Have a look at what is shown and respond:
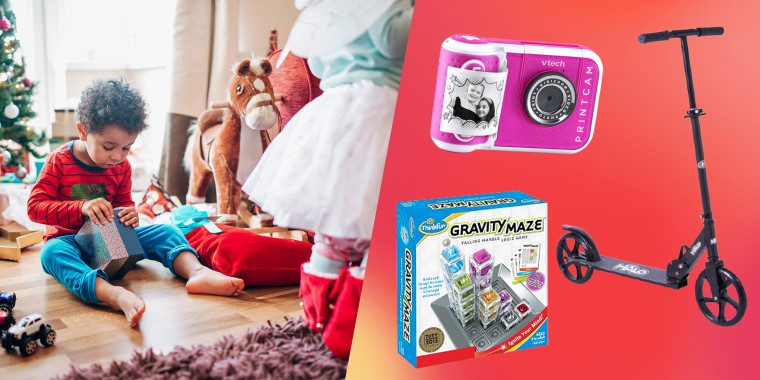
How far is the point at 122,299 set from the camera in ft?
4.34

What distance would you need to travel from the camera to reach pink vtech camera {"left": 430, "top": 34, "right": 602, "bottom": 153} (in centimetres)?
127

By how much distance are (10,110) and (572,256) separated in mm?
983

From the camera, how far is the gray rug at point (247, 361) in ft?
4.20

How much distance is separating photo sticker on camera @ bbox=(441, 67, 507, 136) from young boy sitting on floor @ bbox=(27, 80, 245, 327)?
1.61 feet

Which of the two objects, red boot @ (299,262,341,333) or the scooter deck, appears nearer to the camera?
red boot @ (299,262,341,333)

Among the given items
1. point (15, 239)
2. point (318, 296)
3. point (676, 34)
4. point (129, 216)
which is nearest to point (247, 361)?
point (318, 296)

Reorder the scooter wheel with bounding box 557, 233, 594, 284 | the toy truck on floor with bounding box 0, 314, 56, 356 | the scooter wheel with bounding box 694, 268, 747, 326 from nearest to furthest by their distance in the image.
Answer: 1. the toy truck on floor with bounding box 0, 314, 56, 356
2. the scooter wheel with bounding box 694, 268, 747, 326
3. the scooter wheel with bounding box 557, 233, 594, 284

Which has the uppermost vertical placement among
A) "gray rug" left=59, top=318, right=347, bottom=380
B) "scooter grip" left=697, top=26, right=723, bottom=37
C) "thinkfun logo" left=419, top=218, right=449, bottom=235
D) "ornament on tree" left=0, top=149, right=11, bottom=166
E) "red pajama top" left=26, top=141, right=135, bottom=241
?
"scooter grip" left=697, top=26, right=723, bottom=37

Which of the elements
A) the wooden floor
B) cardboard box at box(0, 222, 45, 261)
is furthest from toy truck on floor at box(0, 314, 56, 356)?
cardboard box at box(0, 222, 45, 261)

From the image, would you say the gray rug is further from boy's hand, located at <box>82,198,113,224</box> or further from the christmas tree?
the christmas tree

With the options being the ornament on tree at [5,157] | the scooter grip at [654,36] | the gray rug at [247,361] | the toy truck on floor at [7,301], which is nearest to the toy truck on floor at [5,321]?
the toy truck on floor at [7,301]

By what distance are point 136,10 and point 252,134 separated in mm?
272

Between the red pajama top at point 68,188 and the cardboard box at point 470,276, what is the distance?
464 millimetres

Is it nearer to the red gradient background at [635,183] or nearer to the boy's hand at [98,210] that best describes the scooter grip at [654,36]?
the red gradient background at [635,183]
